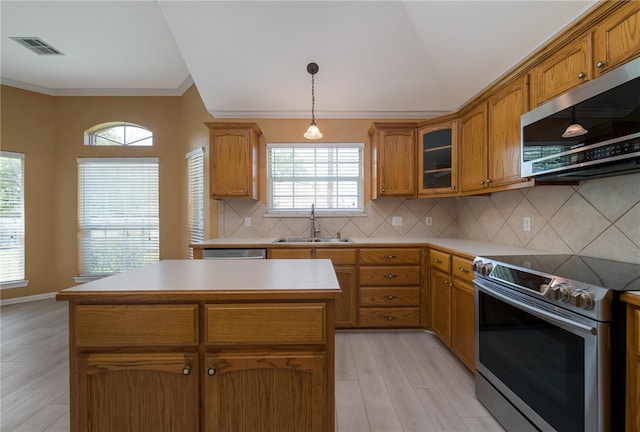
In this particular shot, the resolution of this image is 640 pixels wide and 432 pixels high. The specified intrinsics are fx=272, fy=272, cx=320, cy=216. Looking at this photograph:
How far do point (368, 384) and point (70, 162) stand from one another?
199 inches

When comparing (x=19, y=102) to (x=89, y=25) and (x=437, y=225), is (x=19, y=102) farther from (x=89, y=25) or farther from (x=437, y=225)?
(x=437, y=225)

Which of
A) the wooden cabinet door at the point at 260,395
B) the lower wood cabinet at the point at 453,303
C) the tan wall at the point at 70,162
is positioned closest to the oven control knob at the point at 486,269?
the lower wood cabinet at the point at 453,303

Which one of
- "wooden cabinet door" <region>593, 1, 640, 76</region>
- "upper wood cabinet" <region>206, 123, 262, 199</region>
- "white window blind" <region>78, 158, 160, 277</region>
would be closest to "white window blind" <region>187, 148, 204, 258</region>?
"white window blind" <region>78, 158, 160, 277</region>

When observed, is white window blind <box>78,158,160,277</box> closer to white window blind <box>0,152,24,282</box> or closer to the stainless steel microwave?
white window blind <box>0,152,24,282</box>

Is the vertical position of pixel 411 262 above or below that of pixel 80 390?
above

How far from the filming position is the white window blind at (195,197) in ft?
12.3

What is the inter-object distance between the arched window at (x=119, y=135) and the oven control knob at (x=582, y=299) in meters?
4.91

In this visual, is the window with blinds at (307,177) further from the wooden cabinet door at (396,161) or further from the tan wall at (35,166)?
the tan wall at (35,166)

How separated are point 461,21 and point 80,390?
3496 millimetres

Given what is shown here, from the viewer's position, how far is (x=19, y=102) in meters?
3.86

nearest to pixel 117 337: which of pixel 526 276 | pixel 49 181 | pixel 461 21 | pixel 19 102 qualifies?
pixel 526 276

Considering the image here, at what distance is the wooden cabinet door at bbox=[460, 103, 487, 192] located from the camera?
2430 mm

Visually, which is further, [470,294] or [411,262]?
[411,262]

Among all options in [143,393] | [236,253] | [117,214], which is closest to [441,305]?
[236,253]
